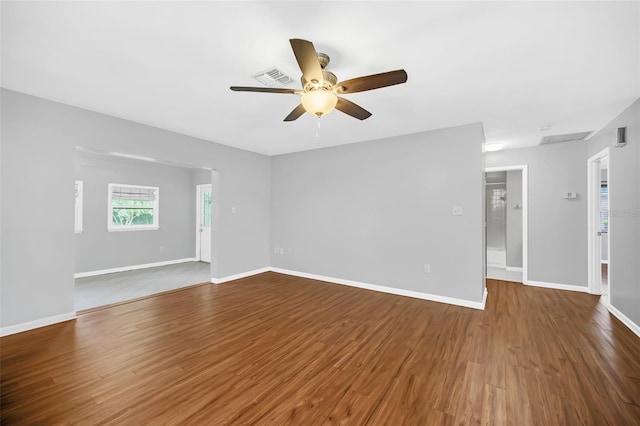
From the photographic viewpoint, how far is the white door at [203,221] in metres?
6.95

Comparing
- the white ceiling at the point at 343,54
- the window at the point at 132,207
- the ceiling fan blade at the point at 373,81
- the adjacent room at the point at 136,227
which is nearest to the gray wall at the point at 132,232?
the adjacent room at the point at 136,227

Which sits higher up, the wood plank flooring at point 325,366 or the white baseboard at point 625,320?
the white baseboard at point 625,320

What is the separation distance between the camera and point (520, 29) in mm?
1770

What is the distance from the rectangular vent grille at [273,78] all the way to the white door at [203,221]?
16.7 feet

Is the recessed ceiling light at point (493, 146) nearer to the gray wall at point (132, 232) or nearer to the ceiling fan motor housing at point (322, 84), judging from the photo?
the ceiling fan motor housing at point (322, 84)

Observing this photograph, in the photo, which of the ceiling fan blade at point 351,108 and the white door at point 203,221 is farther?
the white door at point 203,221

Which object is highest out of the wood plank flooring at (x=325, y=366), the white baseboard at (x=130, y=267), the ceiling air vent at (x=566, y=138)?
the ceiling air vent at (x=566, y=138)

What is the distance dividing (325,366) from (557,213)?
16.0 feet

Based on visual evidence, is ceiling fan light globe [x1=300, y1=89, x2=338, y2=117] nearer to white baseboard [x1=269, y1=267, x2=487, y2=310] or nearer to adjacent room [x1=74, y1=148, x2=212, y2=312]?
white baseboard [x1=269, y1=267, x2=487, y2=310]

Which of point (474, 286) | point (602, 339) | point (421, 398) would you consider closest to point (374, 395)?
point (421, 398)

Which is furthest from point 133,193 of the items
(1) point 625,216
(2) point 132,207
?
(1) point 625,216

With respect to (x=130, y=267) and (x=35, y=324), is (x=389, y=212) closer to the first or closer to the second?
(x=35, y=324)

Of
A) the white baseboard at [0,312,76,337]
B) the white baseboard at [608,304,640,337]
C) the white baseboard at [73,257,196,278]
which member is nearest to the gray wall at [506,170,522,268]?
the white baseboard at [608,304,640,337]

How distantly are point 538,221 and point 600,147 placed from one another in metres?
1.41
